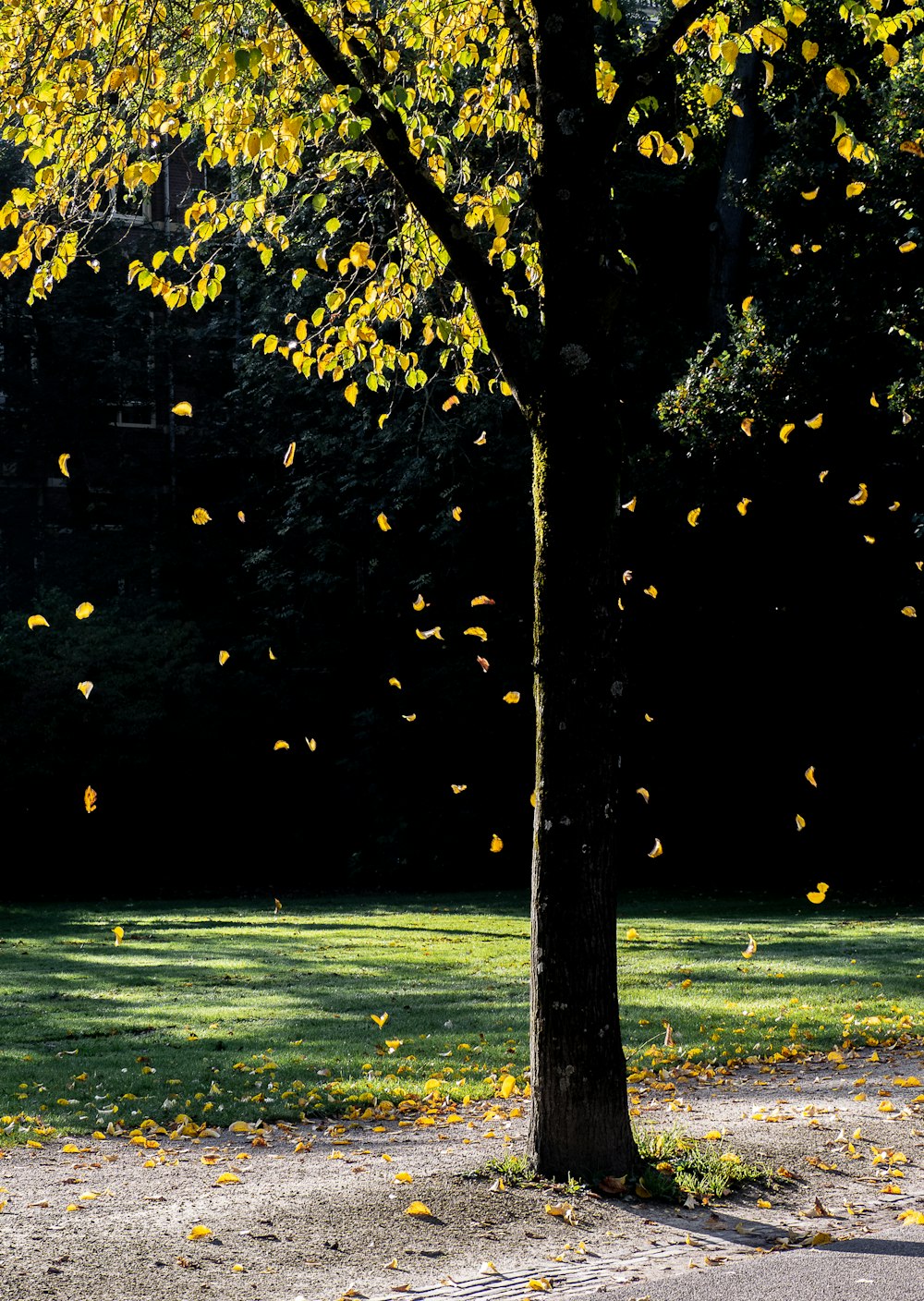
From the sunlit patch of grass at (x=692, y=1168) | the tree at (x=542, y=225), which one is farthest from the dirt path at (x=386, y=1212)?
the tree at (x=542, y=225)

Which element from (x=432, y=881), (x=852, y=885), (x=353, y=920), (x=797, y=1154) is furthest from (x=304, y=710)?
(x=797, y=1154)

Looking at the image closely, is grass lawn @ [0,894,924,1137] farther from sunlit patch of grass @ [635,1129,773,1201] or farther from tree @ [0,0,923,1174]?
tree @ [0,0,923,1174]

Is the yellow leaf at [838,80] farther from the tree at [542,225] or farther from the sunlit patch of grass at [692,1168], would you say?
the sunlit patch of grass at [692,1168]

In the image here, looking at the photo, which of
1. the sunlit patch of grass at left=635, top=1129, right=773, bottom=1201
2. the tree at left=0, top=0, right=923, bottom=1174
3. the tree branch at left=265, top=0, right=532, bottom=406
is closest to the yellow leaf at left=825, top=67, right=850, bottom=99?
the tree at left=0, top=0, right=923, bottom=1174

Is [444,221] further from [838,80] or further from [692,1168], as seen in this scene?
[692,1168]

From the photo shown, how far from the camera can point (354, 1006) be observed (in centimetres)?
1126

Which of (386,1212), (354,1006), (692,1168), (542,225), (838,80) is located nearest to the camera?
(386,1212)

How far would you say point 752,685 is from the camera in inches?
958

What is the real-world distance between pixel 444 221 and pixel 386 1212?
163 inches

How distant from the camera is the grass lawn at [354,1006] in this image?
812 centimetres

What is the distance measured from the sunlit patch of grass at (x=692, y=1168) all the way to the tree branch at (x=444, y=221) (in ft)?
11.0

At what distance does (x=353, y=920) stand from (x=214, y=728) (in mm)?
8556

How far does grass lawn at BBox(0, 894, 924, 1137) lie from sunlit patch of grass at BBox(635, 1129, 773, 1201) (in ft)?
6.21

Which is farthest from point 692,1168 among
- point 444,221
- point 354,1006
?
point 354,1006
